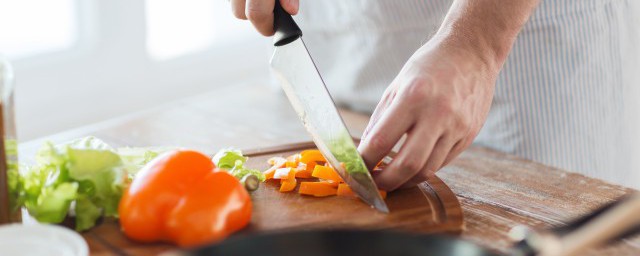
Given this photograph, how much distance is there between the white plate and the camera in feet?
3.47

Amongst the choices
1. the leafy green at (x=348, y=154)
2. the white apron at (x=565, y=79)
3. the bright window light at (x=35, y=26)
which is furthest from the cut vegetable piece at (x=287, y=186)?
the bright window light at (x=35, y=26)

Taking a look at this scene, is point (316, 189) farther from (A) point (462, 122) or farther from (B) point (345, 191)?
(A) point (462, 122)

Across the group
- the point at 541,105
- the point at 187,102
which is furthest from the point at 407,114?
the point at 187,102

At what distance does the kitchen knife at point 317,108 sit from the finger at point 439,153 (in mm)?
105

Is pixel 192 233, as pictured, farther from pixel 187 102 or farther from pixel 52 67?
pixel 52 67

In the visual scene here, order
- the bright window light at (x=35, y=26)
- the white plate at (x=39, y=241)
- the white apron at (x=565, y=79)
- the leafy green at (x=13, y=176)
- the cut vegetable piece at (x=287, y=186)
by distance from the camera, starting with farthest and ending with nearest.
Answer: the bright window light at (x=35, y=26) < the white apron at (x=565, y=79) < the cut vegetable piece at (x=287, y=186) < the leafy green at (x=13, y=176) < the white plate at (x=39, y=241)

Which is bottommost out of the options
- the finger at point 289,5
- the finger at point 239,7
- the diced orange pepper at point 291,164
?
the diced orange pepper at point 291,164

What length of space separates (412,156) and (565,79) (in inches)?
27.9

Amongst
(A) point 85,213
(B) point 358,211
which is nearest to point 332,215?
(B) point 358,211

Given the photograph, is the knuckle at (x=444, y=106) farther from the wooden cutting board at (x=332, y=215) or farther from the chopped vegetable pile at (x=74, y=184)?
the chopped vegetable pile at (x=74, y=184)

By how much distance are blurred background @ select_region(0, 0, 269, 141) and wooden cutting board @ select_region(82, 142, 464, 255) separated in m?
1.04

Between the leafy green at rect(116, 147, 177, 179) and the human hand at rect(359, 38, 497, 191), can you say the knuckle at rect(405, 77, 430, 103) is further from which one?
the leafy green at rect(116, 147, 177, 179)

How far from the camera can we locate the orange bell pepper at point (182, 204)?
44.5 inches

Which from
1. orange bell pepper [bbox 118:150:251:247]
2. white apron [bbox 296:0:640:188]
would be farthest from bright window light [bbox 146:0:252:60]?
orange bell pepper [bbox 118:150:251:247]
